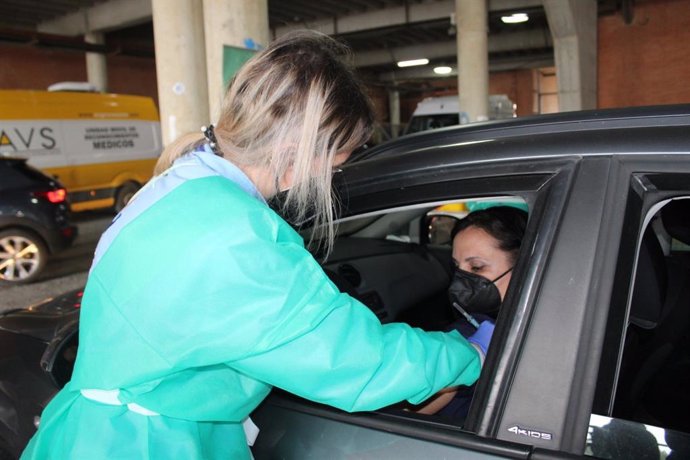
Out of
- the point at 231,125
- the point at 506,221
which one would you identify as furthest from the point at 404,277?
the point at 231,125

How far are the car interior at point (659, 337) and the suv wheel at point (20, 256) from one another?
7476mm

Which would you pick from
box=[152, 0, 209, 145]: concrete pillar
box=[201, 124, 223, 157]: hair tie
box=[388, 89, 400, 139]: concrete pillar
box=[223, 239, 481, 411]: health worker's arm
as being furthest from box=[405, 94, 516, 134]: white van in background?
box=[388, 89, 400, 139]: concrete pillar

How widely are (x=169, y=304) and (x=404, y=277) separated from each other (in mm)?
1959

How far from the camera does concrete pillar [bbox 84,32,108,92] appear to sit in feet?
55.4

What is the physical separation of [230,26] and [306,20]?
42.0 ft

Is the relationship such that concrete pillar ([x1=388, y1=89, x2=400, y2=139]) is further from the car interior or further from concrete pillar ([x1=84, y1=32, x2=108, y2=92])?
the car interior

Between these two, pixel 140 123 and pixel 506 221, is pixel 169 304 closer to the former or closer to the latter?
pixel 506 221

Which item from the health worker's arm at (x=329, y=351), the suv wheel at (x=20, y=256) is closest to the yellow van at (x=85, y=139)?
the suv wheel at (x=20, y=256)

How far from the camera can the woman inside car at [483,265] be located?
1796mm

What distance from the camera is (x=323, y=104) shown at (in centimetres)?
119

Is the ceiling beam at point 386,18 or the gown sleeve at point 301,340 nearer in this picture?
the gown sleeve at point 301,340

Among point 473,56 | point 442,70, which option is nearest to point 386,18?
point 473,56

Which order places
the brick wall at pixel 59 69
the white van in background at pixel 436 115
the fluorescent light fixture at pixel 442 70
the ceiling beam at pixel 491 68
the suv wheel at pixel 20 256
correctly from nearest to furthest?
the suv wheel at pixel 20 256, the white van in background at pixel 436 115, the brick wall at pixel 59 69, the ceiling beam at pixel 491 68, the fluorescent light fixture at pixel 442 70

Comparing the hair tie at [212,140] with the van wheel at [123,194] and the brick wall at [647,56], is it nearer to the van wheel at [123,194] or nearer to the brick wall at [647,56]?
the van wheel at [123,194]
